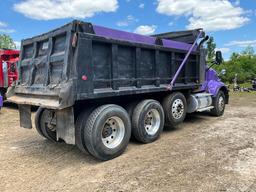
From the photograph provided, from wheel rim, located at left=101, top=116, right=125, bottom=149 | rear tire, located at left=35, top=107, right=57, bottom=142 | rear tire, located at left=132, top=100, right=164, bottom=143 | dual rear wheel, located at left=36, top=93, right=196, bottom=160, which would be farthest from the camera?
rear tire, located at left=132, top=100, right=164, bottom=143

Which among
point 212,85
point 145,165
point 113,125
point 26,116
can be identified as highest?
point 212,85

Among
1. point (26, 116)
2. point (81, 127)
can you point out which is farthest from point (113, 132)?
point (26, 116)

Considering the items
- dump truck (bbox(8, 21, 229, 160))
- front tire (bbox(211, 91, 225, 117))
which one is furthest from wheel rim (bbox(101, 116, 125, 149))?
front tire (bbox(211, 91, 225, 117))

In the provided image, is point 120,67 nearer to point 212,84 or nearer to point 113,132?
point 113,132

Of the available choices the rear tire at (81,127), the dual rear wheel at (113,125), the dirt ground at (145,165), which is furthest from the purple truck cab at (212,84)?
the rear tire at (81,127)

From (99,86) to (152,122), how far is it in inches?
74.3

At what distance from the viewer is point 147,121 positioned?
5.63 metres

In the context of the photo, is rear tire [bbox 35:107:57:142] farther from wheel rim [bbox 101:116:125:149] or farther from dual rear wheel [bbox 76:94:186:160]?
wheel rim [bbox 101:116:125:149]

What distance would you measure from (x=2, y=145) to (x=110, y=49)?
3325 mm

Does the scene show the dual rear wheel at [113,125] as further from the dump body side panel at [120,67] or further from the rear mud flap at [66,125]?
the dump body side panel at [120,67]

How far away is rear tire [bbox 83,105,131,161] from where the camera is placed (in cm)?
421

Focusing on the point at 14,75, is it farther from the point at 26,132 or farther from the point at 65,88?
the point at 65,88

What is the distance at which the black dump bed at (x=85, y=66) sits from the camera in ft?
13.1

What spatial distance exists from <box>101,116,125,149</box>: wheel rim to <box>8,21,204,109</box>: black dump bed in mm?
529
